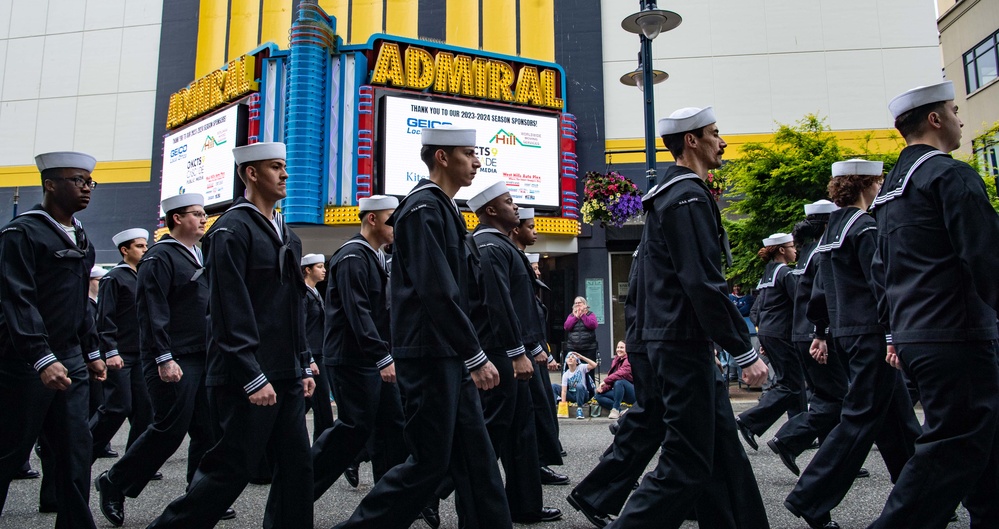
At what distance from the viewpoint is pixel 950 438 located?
302 cm

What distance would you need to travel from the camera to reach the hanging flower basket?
1311cm

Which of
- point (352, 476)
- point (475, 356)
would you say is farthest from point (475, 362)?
point (352, 476)

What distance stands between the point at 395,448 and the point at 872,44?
19.3m

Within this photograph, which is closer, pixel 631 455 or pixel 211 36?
pixel 631 455

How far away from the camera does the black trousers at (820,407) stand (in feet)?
18.2

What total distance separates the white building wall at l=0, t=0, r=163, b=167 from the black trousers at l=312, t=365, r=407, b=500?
750 inches

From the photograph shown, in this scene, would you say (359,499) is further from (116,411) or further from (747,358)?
(747,358)

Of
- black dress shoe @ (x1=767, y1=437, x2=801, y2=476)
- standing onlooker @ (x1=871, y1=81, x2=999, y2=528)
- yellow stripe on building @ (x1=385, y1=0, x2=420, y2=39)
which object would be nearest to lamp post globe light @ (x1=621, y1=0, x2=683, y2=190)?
black dress shoe @ (x1=767, y1=437, x2=801, y2=476)

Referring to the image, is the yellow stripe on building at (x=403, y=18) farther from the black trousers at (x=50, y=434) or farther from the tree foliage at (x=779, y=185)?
the black trousers at (x=50, y=434)

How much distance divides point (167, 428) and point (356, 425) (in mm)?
1374

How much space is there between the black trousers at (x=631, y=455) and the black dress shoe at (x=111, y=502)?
308 cm

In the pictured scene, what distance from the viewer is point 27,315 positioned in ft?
12.6

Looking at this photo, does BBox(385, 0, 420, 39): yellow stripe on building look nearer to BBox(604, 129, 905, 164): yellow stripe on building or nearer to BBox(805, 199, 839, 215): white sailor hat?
BBox(604, 129, 905, 164): yellow stripe on building

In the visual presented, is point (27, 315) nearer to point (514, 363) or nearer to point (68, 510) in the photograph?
point (68, 510)
